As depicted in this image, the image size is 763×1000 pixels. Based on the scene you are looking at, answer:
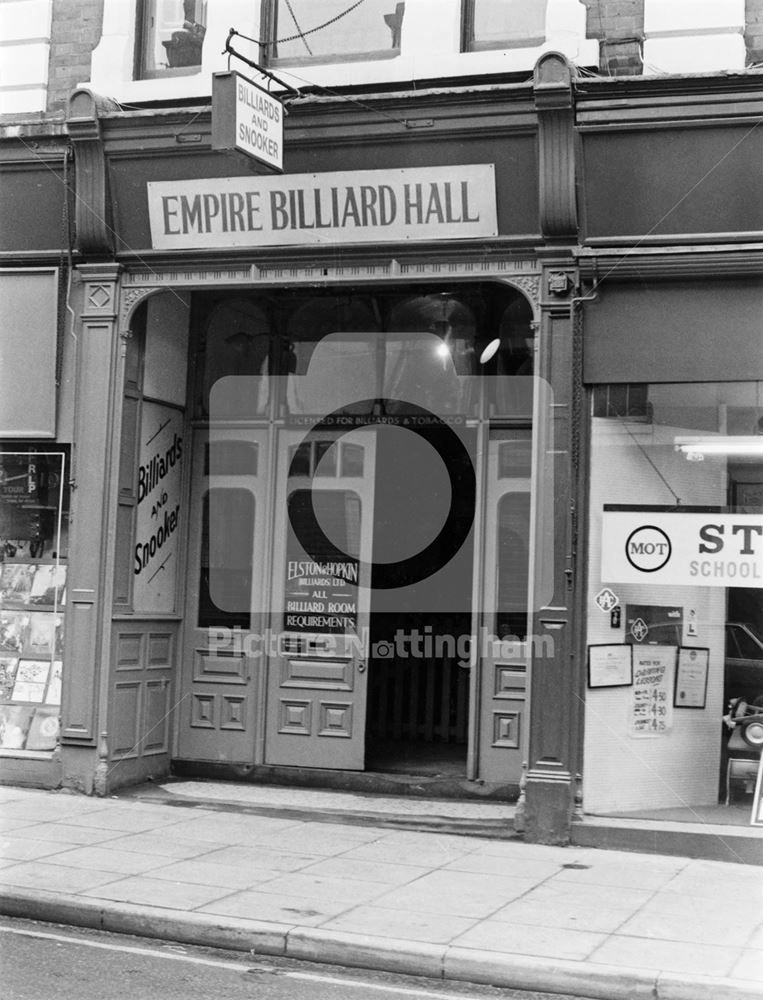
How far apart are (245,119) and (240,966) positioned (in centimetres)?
555

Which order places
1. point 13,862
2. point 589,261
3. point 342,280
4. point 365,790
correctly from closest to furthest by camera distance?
1. point 13,862
2. point 589,261
3. point 342,280
4. point 365,790

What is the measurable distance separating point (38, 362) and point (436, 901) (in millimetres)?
5448

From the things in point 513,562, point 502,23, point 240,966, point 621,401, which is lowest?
point 240,966

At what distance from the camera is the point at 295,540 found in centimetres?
1040

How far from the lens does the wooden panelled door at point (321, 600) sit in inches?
398

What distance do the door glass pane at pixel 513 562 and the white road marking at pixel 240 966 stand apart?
14.2 ft

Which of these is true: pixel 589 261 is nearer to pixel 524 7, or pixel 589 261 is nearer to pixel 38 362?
pixel 524 7

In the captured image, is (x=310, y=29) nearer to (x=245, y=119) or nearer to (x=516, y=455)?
(x=245, y=119)

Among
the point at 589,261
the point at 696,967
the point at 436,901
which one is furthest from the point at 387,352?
the point at 696,967

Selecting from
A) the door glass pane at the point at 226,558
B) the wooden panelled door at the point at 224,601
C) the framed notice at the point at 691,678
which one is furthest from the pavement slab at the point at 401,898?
the door glass pane at the point at 226,558

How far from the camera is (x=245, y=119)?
A: 8.45 meters

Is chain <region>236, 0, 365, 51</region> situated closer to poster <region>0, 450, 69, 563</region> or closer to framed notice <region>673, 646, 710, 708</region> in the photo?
poster <region>0, 450, 69, 563</region>

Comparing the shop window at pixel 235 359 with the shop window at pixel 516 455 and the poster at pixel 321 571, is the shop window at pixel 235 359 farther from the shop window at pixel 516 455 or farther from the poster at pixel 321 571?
the shop window at pixel 516 455

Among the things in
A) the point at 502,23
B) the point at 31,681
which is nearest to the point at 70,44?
the point at 502,23
